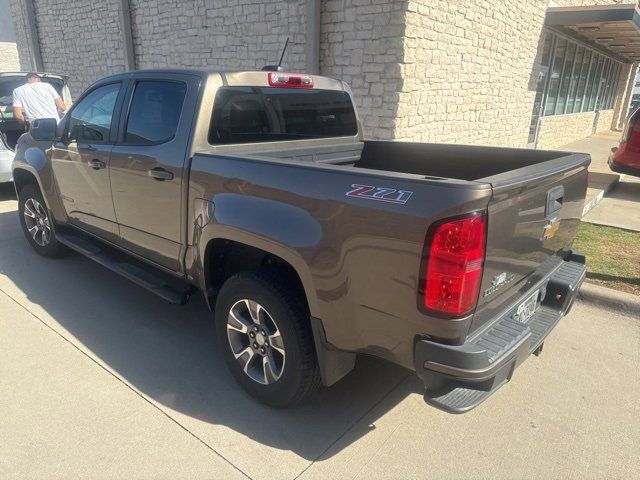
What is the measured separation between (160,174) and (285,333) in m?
1.39

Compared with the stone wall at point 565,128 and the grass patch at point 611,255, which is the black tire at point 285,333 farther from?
the stone wall at point 565,128

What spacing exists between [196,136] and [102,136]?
1288 millimetres

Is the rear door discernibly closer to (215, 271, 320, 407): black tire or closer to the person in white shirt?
(215, 271, 320, 407): black tire

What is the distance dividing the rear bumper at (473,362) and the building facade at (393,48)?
5.60 m

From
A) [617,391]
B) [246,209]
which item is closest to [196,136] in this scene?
[246,209]

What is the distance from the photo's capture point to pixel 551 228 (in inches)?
102

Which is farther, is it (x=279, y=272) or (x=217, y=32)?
(x=217, y=32)

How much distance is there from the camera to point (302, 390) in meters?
2.62

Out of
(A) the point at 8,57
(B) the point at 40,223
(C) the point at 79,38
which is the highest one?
(C) the point at 79,38

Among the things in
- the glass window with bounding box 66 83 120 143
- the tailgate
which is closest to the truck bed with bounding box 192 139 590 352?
the tailgate

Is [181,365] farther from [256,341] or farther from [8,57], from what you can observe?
Result: [8,57]

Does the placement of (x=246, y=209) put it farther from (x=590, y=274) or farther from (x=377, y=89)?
(x=377, y=89)

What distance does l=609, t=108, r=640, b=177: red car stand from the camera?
8.02m

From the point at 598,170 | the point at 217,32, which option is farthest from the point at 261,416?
the point at 598,170
